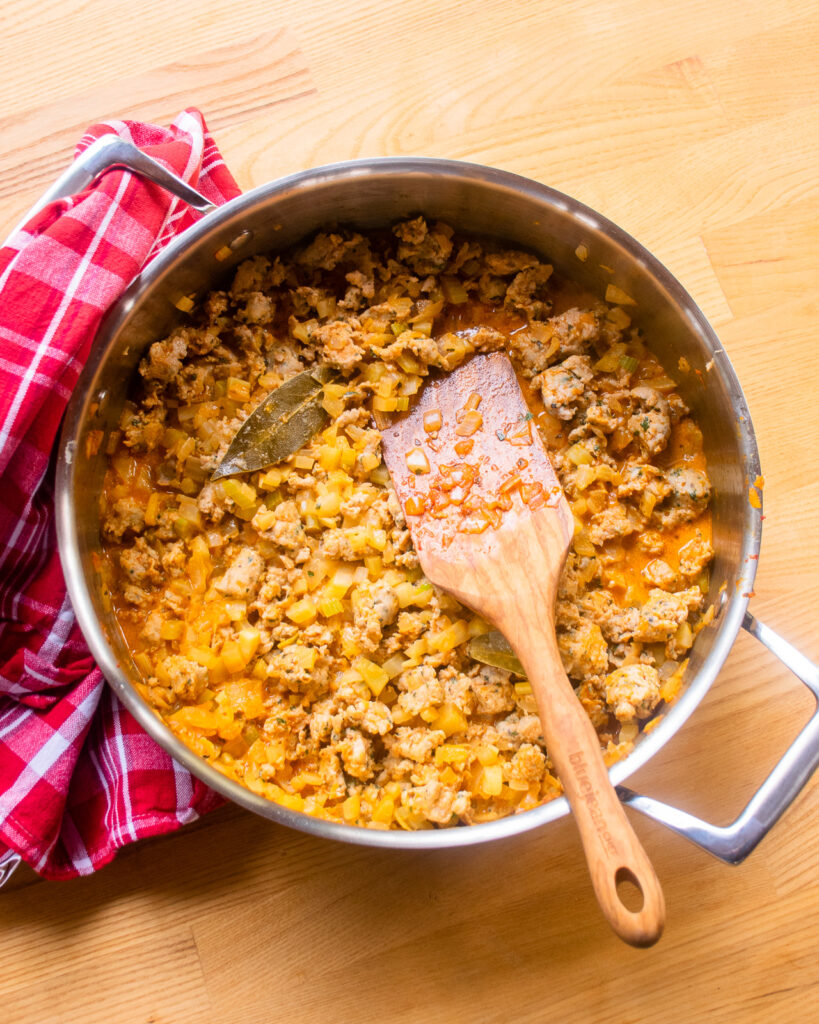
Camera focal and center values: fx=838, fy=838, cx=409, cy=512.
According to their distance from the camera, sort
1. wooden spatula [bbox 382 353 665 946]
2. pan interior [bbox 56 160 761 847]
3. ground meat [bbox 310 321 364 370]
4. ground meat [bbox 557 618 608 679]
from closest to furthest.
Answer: wooden spatula [bbox 382 353 665 946]
pan interior [bbox 56 160 761 847]
ground meat [bbox 557 618 608 679]
ground meat [bbox 310 321 364 370]

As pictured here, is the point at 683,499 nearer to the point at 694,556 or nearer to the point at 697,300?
the point at 694,556

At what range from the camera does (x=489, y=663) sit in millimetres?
2188

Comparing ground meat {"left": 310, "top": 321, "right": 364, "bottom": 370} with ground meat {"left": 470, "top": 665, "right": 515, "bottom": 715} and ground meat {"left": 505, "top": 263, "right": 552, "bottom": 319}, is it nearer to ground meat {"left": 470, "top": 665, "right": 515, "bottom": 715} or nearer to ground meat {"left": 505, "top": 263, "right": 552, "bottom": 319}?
ground meat {"left": 505, "top": 263, "right": 552, "bottom": 319}

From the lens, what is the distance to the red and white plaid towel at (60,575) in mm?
2039

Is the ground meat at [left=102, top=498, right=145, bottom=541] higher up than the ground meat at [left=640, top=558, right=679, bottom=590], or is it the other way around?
the ground meat at [left=102, top=498, right=145, bottom=541]

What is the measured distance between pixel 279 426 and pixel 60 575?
69cm

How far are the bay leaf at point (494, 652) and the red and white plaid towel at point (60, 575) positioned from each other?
2.58 ft

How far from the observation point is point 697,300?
2.46 meters

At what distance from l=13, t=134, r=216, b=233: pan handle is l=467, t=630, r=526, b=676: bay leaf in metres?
1.29

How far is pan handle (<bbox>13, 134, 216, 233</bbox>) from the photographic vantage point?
6.60 feet

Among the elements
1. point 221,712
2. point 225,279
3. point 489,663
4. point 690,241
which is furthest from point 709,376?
point 221,712

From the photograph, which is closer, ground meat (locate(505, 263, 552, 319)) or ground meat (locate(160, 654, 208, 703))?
ground meat (locate(160, 654, 208, 703))

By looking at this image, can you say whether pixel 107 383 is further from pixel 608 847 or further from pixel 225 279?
pixel 608 847

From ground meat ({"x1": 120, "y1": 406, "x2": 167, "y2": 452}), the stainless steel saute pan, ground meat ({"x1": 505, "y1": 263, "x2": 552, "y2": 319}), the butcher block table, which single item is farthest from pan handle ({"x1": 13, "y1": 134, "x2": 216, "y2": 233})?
ground meat ({"x1": 505, "y1": 263, "x2": 552, "y2": 319})
